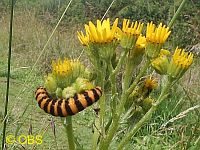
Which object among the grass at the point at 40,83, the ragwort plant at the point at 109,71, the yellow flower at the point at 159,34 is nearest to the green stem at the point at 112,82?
the ragwort plant at the point at 109,71

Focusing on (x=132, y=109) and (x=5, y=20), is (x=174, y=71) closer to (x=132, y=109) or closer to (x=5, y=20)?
(x=132, y=109)

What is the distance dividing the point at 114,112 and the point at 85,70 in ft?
0.44

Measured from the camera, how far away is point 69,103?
994mm

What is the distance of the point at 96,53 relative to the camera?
1.14m

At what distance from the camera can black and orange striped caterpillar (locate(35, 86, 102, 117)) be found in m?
0.99

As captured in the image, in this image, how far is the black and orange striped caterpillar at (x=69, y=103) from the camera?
0.99 meters

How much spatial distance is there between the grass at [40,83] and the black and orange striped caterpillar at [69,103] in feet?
6.82

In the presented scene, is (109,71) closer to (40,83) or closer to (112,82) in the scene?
(112,82)

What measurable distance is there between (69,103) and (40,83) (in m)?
4.43

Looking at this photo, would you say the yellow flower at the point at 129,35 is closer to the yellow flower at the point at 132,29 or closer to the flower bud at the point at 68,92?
the yellow flower at the point at 132,29

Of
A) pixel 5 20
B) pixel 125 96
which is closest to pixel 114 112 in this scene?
pixel 125 96

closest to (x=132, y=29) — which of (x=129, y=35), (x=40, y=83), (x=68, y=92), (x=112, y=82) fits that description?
(x=129, y=35)

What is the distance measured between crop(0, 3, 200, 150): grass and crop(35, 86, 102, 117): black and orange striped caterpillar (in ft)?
6.82

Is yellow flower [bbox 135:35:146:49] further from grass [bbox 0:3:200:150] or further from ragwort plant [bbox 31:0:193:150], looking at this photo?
grass [bbox 0:3:200:150]
